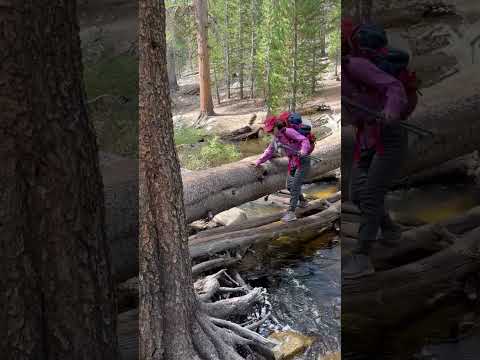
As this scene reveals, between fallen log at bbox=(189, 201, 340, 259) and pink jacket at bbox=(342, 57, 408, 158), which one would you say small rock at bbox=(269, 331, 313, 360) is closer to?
fallen log at bbox=(189, 201, 340, 259)

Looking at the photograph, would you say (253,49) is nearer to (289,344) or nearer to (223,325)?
(289,344)

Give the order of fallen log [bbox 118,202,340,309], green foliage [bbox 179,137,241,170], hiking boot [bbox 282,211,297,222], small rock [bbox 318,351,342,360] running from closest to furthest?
small rock [bbox 318,351,342,360] → fallen log [bbox 118,202,340,309] → hiking boot [bbox 282,211,297,222] → green foliage [bbox 179,137,241,170]

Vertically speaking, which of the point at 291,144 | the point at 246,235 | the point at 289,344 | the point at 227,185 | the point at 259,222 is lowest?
the point at 289,344

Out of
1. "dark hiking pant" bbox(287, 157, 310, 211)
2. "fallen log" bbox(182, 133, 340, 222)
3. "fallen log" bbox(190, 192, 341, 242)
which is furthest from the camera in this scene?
"fallen log" bbox(190, 192, 341, 242)

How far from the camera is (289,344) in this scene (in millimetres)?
5891

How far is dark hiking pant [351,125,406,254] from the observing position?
37.4 inches

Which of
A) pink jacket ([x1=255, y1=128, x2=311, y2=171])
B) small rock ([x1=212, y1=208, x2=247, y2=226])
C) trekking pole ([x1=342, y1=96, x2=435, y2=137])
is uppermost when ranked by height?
trekking pole ([x1=342, y1=96, x2=435, y2=137])

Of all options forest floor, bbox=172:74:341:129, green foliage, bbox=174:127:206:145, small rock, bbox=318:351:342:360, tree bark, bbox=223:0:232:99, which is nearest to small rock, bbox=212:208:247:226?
small rock, bbox=318:351:342:360

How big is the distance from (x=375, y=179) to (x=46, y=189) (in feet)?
2.96

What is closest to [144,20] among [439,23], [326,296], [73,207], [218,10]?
[73,207]

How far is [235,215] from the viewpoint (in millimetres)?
8961

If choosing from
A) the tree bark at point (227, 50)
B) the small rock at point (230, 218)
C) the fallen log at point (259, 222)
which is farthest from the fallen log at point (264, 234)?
the tree bark at point (227, 50)

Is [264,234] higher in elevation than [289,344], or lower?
higher

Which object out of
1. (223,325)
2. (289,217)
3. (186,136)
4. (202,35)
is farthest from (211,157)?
(223,325)
